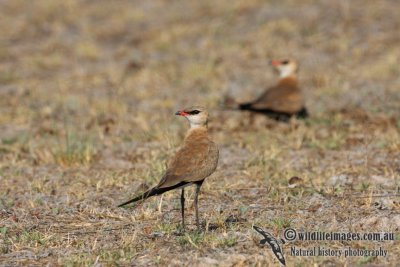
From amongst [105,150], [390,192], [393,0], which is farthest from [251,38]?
[390,192]

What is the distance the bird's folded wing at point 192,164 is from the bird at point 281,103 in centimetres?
364

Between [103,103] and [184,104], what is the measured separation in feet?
3.41

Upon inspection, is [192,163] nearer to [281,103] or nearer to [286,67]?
[281,103]

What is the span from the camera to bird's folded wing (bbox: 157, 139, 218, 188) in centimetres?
511

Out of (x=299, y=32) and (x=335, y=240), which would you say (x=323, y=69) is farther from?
(x=335, y=240)

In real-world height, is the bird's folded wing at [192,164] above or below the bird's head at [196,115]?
below

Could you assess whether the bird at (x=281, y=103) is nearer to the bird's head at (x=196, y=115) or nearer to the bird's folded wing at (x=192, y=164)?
the bird's head at (x=196, y=115)

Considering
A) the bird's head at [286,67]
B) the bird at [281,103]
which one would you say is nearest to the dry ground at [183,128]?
the bird at [281,103]

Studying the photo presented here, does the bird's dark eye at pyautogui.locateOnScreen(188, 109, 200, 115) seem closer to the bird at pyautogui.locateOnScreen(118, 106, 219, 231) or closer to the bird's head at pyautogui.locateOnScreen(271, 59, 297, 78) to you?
Result: the bird at pyautogui.locateOnScreen(118, 106, 219, 231)

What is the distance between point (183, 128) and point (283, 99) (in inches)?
52.4

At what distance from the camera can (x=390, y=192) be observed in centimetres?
623

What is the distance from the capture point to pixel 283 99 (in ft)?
30.6

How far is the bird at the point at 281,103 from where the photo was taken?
9.14 m

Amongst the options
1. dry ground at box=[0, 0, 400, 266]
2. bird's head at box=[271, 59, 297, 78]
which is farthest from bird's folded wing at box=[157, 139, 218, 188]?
bird's head at box=[271, 59, 297, 78]
